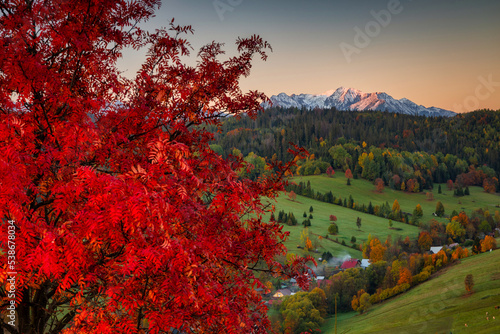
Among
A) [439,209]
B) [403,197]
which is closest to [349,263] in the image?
[439,209]

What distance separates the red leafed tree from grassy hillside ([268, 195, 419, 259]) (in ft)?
398

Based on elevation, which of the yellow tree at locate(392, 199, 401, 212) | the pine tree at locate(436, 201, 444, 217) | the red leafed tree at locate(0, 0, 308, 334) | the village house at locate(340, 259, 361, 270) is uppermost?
the red leafed tree at locate(0, 0, 308, 334)

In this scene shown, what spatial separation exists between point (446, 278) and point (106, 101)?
110850 millimetres

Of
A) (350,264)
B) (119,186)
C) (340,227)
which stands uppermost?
(119,186)

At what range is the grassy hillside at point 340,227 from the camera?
134m

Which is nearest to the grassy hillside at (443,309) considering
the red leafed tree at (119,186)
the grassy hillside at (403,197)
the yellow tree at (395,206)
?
the red leafed tree at (119,186)

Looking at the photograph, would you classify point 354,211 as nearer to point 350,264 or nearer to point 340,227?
point 340,227

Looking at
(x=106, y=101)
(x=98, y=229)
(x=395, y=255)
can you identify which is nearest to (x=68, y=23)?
(x=106, y=101)

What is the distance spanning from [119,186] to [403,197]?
686 ft

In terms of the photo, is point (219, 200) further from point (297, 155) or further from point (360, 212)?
point (360, 212)

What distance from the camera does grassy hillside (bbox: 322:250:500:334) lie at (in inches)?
2594

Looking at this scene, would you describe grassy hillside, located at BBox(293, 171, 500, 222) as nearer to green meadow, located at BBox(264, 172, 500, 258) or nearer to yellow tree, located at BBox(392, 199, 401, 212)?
green meadow, located at BBox(264, 172, 500, 258)

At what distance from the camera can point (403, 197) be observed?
190m

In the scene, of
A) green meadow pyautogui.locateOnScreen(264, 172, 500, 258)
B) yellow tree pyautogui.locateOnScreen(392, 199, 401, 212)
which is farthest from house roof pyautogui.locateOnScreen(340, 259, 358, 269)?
yellow tree pyautogui.locateOnScreen(392, 199, 401, 212)
